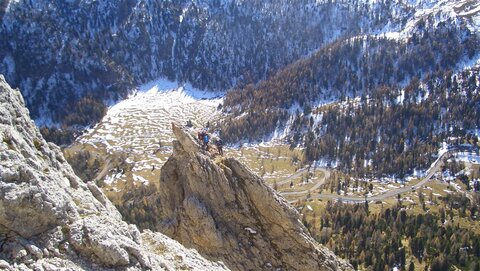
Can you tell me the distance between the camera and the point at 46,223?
21.8m

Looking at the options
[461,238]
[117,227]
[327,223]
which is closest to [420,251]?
[461,238]

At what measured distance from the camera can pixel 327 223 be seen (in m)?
166

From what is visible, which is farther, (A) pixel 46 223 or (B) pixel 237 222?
(B) pixel 237 222

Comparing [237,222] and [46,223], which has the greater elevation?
[46,223]

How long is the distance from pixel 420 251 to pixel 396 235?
10500 millimetres

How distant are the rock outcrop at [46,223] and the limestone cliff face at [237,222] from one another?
50.7 ft

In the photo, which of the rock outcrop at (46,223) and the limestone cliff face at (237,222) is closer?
the rock outcrop at (46,223)

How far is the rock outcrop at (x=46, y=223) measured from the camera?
20.2m

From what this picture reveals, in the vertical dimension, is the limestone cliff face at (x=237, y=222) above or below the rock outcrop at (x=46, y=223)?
below

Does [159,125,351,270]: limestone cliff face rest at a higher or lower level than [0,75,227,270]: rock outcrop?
lower

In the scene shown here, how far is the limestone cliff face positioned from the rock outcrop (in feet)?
50.7

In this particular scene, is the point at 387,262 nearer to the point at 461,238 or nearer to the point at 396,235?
the point at 396,235

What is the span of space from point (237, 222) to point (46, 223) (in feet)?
83.7

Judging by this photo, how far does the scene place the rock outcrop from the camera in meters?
20.2
